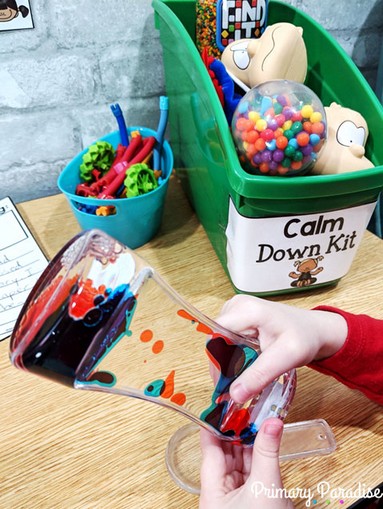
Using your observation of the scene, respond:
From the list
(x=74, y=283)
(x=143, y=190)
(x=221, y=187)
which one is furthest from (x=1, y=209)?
(x=74, y=283)

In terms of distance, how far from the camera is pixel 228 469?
379 mm

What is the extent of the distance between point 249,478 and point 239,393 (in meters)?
0.06

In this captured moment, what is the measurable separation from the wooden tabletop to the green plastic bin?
61 mm

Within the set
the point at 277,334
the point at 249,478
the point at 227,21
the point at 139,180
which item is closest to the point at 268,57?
the point at 227,21

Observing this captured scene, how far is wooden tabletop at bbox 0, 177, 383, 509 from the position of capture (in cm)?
37

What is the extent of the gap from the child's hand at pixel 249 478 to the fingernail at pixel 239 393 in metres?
0.02

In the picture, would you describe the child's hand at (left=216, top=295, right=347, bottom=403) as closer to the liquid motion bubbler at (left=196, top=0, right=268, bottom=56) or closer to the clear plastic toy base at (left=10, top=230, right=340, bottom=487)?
the clear plastic toy base at (left=10, top=230, right=340, bottom=487)

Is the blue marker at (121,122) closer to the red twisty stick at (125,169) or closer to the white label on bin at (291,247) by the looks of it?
the red twisty stick at (125,169)

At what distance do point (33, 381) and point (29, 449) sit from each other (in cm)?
7

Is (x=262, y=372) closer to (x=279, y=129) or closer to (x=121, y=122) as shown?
(x=279, y=129)

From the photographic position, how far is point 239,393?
34cm

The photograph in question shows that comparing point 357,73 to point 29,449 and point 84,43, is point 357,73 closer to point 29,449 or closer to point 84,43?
point 84,43

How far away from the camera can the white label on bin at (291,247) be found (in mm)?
448

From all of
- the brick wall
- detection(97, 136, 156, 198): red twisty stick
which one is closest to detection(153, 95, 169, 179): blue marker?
detection(97, 136, 156, 198): red twisty stick
